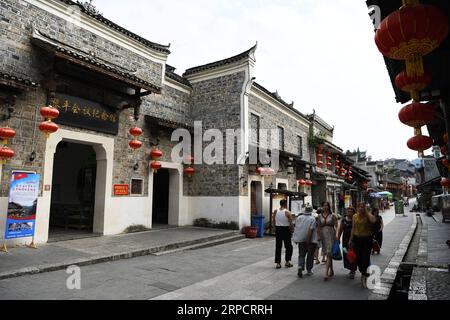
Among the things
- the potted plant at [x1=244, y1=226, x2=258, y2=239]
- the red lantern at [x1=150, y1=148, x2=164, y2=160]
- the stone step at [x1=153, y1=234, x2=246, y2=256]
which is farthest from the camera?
the potted plant at [x1=244, y1=226, x2=258, y2=239]

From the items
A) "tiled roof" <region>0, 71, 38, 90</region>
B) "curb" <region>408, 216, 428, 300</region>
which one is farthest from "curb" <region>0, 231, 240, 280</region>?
"curb" <region>408, 216, 428, 300</region>

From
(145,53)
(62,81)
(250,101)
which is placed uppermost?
(145,53)

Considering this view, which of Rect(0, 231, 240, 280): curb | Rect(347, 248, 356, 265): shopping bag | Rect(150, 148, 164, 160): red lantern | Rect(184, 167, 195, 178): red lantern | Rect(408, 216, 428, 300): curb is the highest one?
Rect(150, 148, 164, 160): red lantern

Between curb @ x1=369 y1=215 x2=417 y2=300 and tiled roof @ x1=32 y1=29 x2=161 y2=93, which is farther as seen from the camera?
tiled roof @ x1=32 y1=29 x2=161 y2=93

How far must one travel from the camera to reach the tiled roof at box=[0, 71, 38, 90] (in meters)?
7.19

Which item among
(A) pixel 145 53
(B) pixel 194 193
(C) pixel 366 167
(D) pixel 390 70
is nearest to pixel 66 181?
(B) pixel 194 193

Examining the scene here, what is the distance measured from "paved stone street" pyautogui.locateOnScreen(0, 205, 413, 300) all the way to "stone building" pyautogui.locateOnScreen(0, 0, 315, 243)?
339 centimetres

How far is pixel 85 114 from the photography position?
9.83 m

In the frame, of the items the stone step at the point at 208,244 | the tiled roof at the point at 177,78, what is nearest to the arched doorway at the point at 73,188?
the stone step at the point at 208,244

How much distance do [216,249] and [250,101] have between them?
7.47 m

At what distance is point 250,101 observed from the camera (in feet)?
47.7

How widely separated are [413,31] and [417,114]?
2409 mm

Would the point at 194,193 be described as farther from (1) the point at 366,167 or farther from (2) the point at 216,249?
(1) the point at 366,167

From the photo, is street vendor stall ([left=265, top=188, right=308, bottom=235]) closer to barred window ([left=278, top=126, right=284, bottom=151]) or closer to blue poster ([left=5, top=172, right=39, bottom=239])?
barred window ([left=278, top=126, right=284, bottom=151])
